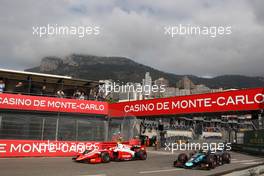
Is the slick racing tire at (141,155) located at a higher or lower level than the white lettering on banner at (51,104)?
lower

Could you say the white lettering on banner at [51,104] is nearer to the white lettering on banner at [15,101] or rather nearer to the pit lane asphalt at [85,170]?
the white lettering on banner at [15,101]

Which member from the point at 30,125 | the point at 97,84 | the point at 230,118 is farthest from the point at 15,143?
the point at 230,118

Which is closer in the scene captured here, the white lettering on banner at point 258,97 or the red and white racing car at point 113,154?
the red and white racing car at point 113,154

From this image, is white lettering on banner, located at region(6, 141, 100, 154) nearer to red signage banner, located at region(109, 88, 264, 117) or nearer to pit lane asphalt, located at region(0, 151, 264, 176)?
pit lane asphalt, located at region(0, 151, 264, 176)

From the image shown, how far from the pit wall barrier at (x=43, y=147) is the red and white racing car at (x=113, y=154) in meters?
1.04

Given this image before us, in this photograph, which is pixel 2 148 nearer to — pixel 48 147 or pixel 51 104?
pixel 48 147

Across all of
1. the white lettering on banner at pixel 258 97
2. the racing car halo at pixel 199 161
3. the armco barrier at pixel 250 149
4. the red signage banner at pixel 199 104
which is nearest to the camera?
the racing car halo at pixel 199 161

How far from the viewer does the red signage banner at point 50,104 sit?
69.5 ft

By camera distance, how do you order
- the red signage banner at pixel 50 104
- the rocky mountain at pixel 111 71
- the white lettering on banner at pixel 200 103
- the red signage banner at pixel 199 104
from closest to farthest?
the red signage banner at pixel 50 104, the red signage banner at pixel 199 104, the white lettering on banner at pixel 200 103, the rocky mountain at pixel 111 71

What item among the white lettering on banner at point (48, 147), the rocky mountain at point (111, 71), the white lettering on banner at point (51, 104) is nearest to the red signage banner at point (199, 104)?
the white lettering on banner at point (51, 104)

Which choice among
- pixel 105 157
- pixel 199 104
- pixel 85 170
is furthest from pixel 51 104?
pixel 85 170

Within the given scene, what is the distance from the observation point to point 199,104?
2562 cm

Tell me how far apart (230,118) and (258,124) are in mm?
27612

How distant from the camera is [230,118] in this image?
57.3 meters
